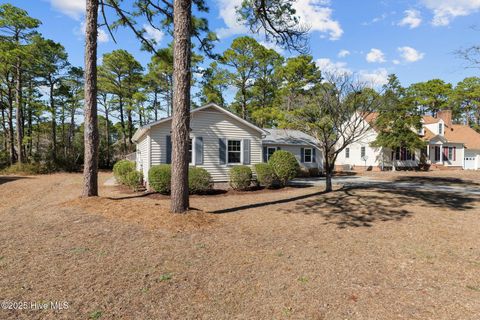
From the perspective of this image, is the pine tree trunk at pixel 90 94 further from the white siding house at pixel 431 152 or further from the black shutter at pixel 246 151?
the white siding house at pixel 431 152

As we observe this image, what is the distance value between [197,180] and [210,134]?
10.0 feet

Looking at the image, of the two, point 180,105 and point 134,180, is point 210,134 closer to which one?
point 134,180

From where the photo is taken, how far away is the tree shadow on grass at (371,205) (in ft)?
26.3

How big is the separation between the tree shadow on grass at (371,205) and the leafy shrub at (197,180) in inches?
165

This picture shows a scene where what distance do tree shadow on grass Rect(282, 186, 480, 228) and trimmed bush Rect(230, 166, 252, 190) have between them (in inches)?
140

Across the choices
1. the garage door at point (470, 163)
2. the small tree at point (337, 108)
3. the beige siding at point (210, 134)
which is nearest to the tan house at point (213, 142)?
the beige siding at point (210, 134)

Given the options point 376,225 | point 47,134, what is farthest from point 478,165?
point 47,134

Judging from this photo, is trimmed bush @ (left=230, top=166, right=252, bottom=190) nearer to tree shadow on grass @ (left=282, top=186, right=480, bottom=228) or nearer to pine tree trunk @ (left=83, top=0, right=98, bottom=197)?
tree shadow on grass @ (left=282, top=186, right=480, bottom=228)

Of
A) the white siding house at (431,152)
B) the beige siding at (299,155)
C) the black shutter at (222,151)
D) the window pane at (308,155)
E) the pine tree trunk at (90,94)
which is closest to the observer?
the pine tree trunk at (90,94)

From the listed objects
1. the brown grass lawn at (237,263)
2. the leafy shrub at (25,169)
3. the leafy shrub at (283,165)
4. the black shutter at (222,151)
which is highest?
the black shutter at (222,151)

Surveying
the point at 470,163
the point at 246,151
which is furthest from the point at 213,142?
the point at 470,163

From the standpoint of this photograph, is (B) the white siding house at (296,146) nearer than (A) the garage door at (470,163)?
Yes

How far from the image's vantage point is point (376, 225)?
7301mm

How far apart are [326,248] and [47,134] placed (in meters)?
49.9
